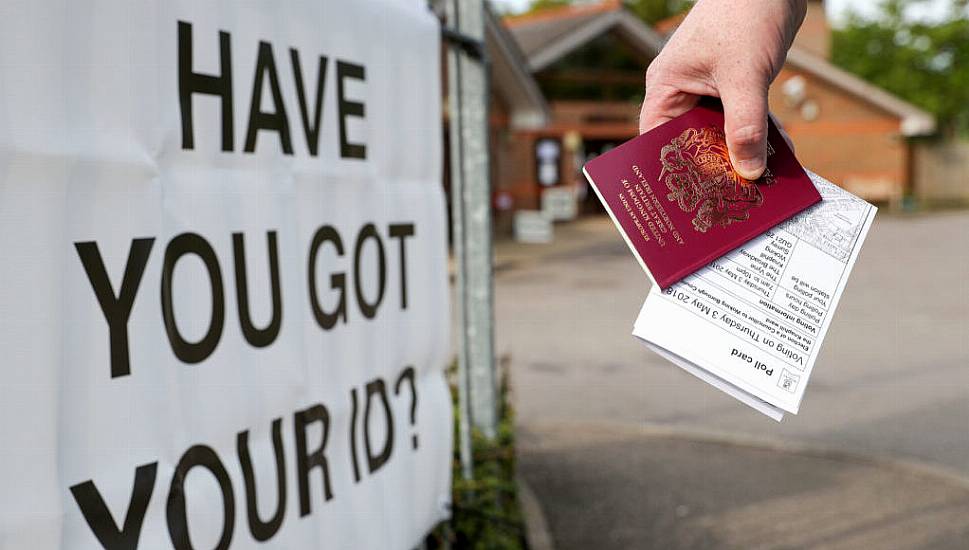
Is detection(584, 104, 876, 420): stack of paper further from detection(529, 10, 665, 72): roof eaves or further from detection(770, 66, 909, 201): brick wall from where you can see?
detection(770, 66, 909, 201): brick wall

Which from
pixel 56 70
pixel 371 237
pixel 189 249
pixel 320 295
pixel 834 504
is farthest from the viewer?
pixel 834 504

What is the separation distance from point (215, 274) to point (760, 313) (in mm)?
1033

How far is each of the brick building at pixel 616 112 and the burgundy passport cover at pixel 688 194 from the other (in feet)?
66.0

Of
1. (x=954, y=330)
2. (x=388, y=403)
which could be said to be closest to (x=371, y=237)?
(x=388, y=403)

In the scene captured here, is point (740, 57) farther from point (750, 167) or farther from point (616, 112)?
point (616, 112)

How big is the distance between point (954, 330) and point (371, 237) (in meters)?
8.61

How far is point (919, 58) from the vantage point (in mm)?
43188

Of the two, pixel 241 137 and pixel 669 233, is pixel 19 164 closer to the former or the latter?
pixel 241 137

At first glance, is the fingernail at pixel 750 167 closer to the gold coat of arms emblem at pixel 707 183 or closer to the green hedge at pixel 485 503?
the gold coat of arms emblem at pixel 707 183

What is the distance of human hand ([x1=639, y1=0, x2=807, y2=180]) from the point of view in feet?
4.19

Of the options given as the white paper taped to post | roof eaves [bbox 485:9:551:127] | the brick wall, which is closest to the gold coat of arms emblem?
the white paper taped to post

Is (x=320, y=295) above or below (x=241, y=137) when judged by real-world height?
below

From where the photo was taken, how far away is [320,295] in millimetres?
2234

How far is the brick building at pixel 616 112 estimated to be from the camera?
88.3ft
